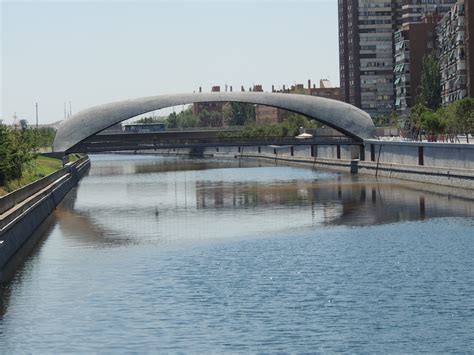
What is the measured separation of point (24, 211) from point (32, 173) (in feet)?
102

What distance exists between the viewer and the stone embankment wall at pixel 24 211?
1843 inches

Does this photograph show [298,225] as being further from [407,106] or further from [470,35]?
[407,106]

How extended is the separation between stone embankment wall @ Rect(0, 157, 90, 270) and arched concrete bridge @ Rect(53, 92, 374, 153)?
47.2 meters

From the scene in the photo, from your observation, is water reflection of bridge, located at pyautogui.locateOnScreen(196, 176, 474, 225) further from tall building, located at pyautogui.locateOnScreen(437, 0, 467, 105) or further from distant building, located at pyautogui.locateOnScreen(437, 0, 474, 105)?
tall building, located at pyautogui.locateOnScreen(437, 0, 467, 105)

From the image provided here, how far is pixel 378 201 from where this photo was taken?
246 ft

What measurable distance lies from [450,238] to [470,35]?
84.1 meters

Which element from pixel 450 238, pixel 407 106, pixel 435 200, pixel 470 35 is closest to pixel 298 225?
pixel 450 238

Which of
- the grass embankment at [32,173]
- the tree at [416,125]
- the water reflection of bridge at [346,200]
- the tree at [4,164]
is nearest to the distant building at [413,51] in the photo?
the tree at [416,125]

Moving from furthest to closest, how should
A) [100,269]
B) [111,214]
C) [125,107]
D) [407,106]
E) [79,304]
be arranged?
1. [407,106]
2. [125,107]
3. [111,214]
4. [100,269]
5. [79,304]

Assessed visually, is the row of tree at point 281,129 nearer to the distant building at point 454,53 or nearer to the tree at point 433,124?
the distant building at point 454,53

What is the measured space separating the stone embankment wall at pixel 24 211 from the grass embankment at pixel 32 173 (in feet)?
4.21

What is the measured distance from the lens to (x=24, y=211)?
5519 centimetres

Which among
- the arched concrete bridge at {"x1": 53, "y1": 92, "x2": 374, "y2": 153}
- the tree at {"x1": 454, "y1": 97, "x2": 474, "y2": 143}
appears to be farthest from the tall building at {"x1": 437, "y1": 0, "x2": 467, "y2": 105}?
the tree at {"x1": 454, "y1": 97, "x2": 474, "y2": 143}

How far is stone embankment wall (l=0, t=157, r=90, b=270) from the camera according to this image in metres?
46.8
